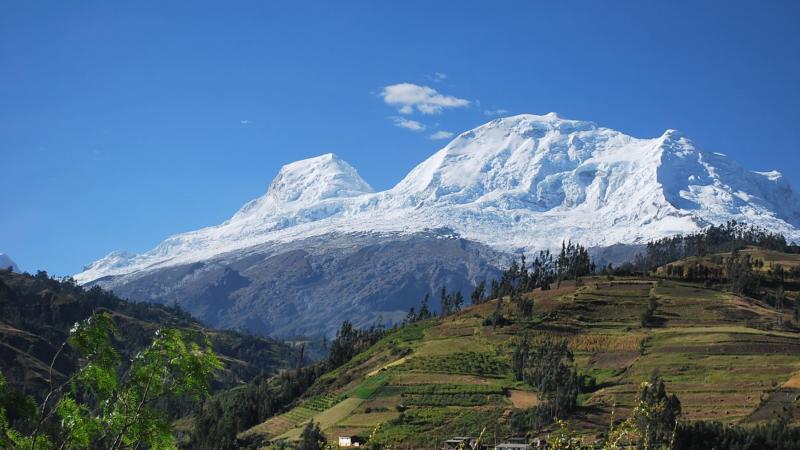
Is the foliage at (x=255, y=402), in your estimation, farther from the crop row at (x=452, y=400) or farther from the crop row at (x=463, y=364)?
the crop row at (x=463, y=364)

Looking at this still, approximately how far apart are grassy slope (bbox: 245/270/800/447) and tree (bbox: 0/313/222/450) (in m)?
68.1

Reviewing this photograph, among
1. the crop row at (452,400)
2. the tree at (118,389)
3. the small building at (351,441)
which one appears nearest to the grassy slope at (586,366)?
the crop row at (452,400)

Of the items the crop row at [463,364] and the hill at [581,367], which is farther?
the crop row at [463,364]

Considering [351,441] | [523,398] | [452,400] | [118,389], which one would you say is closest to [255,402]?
[452,400]

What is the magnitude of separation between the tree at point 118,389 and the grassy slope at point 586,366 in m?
68.1

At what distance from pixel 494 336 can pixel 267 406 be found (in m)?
37.1

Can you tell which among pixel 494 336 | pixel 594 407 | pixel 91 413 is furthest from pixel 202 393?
pixel 494 336

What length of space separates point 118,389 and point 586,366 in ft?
339

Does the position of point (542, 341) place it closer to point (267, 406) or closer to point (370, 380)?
point (370, 380)

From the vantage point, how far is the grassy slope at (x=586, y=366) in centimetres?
9094

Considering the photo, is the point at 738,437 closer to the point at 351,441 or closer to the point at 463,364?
the point at 351,441

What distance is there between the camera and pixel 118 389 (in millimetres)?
12570

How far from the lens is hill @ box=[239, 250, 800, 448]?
89.9 m

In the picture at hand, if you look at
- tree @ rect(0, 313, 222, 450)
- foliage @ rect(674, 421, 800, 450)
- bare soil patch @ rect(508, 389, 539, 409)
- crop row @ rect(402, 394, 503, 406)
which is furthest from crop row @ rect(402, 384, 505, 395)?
tree @ rect(0, 313, 222, 450)
